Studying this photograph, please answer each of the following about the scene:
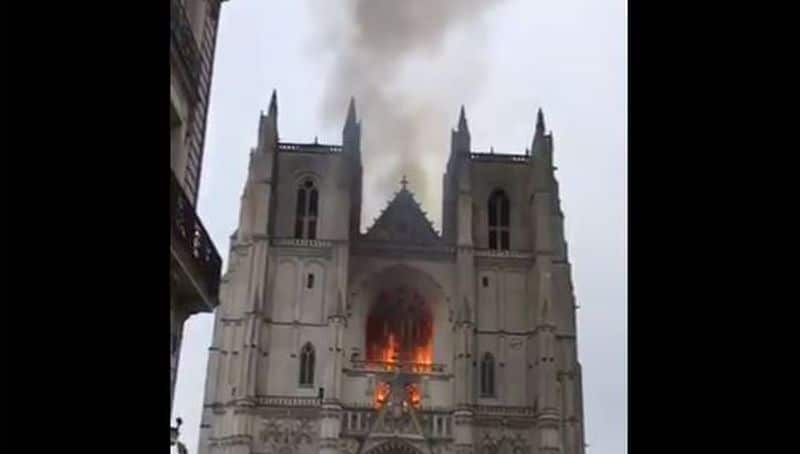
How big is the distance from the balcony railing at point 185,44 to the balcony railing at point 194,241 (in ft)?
4.64

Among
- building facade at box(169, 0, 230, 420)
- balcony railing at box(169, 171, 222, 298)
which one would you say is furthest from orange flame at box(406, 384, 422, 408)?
balcony railing at box(169, 171, 222, 298)

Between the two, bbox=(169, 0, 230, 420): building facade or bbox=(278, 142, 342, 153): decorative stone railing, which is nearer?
bbox=(169, 0, 230, 420): building facade

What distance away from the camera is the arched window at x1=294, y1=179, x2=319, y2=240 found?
45188 millimetres

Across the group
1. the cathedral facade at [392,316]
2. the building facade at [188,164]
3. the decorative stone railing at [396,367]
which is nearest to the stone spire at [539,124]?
the cathedral facade at [392,316]

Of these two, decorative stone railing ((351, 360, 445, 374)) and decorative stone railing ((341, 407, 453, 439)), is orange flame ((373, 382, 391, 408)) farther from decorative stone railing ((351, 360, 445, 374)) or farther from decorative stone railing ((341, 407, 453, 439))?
decorative stone railing ((351, 360, 445, 374))

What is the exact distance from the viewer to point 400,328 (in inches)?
1758

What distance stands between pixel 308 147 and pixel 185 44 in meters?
37.5

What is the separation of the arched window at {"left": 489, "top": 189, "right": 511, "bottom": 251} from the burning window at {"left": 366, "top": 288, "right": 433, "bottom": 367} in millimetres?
4154

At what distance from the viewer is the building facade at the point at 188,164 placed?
888 centimetres

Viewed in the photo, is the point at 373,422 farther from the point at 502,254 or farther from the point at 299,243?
the point at 502,254

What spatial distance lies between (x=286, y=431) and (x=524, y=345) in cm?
1023

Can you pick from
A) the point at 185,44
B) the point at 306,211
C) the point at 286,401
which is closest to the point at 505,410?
the point at 286,401
